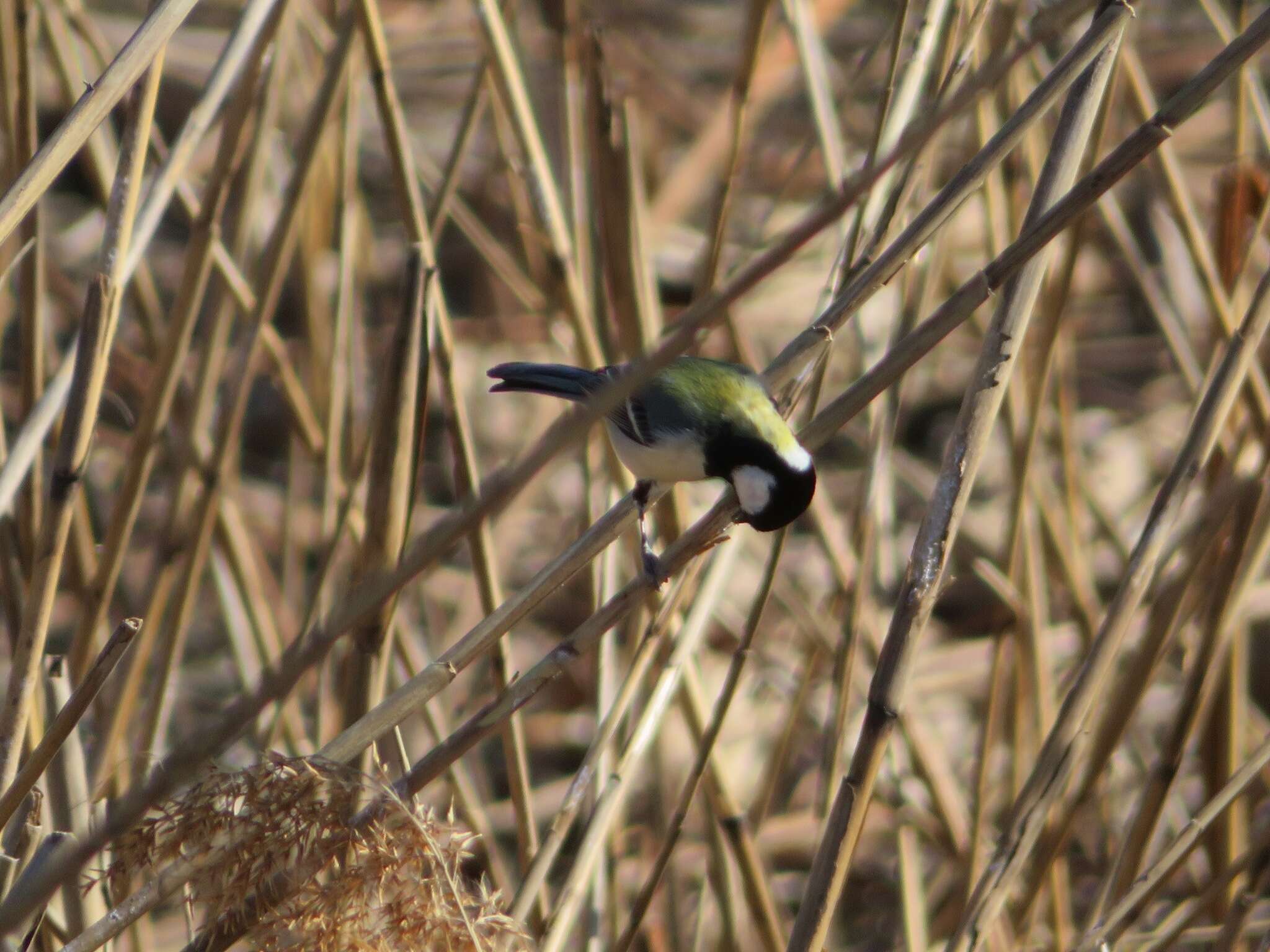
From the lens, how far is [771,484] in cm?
202

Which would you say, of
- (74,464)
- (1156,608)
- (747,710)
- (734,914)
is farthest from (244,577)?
(747,710)

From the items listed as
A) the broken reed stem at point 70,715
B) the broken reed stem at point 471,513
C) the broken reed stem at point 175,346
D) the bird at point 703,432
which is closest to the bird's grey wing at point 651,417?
the bird at point 703,432

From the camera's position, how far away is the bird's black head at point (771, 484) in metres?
1.98

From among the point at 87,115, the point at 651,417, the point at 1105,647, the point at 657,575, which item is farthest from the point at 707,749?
the point at 87,115

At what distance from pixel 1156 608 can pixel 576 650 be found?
3.56 ft

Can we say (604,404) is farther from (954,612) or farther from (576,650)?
(954,612)

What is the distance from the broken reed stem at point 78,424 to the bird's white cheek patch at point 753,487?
91 centimetres

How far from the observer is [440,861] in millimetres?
1306

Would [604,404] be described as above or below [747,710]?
above

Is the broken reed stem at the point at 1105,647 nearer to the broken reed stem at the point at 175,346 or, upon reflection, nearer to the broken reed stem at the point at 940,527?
the broken reed stem at the point at 940,527

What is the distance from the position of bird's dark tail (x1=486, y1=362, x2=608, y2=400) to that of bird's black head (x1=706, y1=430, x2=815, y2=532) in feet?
1.21

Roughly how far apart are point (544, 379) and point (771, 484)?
541mm

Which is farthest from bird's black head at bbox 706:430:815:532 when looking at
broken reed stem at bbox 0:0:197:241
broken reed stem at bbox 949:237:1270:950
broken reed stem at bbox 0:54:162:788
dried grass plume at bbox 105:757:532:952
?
broken reed stem at bbox 0:0:197:241

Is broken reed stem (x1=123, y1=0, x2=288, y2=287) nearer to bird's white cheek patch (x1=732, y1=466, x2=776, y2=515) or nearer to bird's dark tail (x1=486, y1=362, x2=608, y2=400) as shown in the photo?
bird's dark tail (x1=486, y1=362, x2=608, y2=400)
